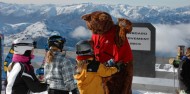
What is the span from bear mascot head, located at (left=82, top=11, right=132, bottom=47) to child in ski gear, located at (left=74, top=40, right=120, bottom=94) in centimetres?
80

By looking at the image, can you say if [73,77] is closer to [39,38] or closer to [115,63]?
[115,63]

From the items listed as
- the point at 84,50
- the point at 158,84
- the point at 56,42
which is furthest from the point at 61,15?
the point at 84,50

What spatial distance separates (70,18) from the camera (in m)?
17.4

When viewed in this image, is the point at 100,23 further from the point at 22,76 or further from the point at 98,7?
the point at 98,7

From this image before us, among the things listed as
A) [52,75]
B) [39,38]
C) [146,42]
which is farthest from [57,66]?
[39,38]

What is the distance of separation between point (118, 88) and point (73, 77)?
0.78 metres

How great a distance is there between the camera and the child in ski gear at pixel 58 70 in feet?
12.9

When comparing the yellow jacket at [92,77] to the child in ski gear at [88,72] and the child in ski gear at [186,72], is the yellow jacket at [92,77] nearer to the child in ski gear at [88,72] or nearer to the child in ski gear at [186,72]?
the child in ski gear at [88,72]

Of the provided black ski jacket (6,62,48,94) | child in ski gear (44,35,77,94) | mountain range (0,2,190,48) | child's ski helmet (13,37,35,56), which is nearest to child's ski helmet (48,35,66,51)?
child in ski gear (44,35,77,94)

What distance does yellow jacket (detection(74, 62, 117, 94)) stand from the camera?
3.74m

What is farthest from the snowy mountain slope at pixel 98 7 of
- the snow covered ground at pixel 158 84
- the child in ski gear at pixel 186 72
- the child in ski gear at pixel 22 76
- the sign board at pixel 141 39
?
the child in ski gear at pixel 22 76

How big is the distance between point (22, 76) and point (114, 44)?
1311mm

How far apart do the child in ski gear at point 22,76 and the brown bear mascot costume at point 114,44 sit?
0.97 meters

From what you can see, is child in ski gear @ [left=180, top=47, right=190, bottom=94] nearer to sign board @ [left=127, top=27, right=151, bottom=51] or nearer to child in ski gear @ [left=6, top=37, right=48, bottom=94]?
child in ski gear @ [left=6, top=37, right=48, bottom=94]
